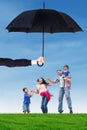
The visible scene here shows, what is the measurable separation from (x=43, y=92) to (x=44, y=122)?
6.79 m

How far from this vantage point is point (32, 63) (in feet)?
49.1

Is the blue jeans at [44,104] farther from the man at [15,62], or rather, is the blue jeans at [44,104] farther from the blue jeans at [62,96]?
the man at [15,62]

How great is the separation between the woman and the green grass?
14.6ft

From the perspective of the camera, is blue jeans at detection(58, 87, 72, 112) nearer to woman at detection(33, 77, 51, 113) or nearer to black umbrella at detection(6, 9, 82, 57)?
woman at detection(33, 77, 51, 113)

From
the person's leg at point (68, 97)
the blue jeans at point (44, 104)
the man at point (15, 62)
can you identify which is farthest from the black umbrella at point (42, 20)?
the blue jeans at point (44, 104)

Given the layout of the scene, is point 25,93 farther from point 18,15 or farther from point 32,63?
point 32,63

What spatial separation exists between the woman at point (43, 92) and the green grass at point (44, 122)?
444 centimetres

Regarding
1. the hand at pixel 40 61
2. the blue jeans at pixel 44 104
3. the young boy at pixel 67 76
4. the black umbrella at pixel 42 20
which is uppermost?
the black umbrella at pixel 42 20

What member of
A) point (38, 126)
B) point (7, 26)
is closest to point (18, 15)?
point (7, 26)

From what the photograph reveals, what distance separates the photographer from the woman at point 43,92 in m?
22.8

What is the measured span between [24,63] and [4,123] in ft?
7.28

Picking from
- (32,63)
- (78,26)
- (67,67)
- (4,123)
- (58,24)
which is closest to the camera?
(32,63)

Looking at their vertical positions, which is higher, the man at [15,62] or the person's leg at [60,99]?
the man at [15,62]

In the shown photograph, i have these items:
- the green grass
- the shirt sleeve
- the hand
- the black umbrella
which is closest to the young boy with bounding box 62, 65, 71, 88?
the black umbrella
